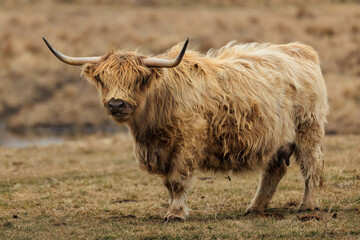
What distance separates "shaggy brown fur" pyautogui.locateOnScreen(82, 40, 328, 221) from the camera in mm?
7004

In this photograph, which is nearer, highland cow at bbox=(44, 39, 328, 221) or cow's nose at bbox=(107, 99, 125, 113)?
cow's nose at bbox=(107, 99, 125, 113)

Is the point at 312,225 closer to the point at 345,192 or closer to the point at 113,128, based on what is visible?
the point at 345,192

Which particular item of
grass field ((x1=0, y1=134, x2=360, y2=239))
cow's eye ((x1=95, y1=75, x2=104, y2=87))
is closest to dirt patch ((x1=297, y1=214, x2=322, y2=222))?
grass field ((x1=0, y1=134, x2=360, y2=239))

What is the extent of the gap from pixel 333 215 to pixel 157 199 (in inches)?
106

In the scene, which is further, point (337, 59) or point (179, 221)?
point (337, 59)

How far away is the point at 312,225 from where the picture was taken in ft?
21.7

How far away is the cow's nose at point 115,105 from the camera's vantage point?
666 centimetres

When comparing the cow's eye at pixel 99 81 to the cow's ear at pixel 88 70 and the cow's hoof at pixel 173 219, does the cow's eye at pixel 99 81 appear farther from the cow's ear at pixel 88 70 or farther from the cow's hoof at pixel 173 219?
the cow's hoof at pixel 173 219

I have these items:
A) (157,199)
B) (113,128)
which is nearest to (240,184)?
(157,199)

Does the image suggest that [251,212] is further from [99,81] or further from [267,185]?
[99,81]

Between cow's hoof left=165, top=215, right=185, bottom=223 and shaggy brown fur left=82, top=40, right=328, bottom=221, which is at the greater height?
shaggy brown fur left=82, top=40, right=328, bottom=221

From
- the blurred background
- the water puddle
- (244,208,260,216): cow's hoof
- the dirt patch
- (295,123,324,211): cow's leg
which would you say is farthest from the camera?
the blurred background

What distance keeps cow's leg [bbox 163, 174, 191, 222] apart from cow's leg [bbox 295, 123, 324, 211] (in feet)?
5.38

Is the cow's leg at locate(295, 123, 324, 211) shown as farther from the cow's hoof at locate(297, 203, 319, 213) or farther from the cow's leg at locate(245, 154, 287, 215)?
the cow's leg at locate(245, 154, 287, 215)
